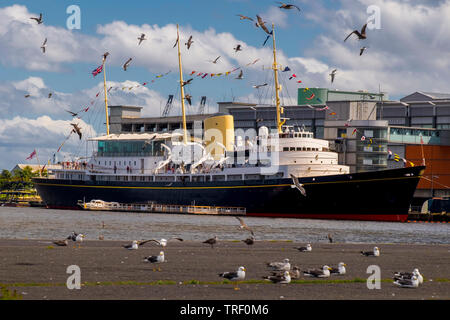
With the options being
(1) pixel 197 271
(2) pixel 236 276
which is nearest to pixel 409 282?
(2) pixel 236 276

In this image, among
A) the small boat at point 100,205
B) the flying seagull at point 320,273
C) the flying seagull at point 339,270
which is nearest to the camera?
the flying seagull at point 320,273

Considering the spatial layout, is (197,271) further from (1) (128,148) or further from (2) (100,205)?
(1) (128,148)

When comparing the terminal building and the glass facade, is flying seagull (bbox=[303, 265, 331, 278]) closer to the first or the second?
the terminal building

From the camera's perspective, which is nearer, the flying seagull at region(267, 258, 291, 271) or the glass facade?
the flying seagull at region(267, 258, 291, 271)

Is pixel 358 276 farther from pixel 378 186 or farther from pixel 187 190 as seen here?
pixel 187 190

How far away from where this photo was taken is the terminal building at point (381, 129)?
343ft

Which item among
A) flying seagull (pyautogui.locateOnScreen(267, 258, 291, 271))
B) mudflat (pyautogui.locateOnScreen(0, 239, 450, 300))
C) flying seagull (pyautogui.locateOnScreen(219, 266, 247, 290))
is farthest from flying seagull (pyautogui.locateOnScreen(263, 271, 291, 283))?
flying seagull (pyautogui.locateOnScreen(267, 258, 291, 271))

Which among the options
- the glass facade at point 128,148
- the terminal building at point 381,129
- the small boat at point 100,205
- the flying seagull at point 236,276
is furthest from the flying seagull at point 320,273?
the glass facade at point 128,148

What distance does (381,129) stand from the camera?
104938 millimetres

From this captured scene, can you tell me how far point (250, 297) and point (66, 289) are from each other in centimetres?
433

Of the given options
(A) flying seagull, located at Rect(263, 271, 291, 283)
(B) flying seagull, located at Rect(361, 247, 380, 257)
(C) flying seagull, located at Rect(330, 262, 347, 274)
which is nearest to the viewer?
(A) flying seagull, located at Rect(263, 271, 291, 283)

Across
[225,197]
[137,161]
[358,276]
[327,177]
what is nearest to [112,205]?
[137,161]

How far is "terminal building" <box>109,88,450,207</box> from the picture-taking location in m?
105

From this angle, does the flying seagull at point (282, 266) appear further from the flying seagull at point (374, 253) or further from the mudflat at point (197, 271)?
the flying seagull at point (374, 253)
